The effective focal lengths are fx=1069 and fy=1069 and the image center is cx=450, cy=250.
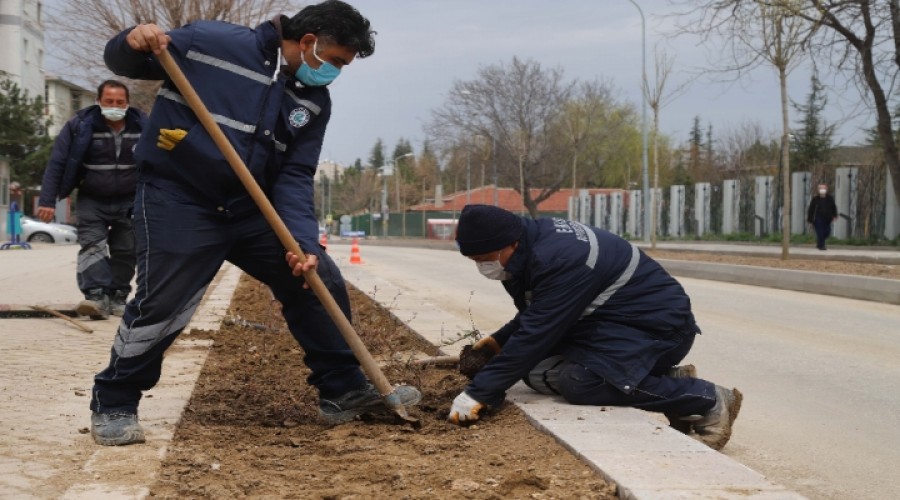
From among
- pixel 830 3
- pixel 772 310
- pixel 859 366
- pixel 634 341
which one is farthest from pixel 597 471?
pixel 830 3

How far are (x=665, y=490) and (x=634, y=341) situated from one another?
5.24ft

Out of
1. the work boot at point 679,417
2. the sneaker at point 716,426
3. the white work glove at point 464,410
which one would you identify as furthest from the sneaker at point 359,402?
the sneaker at point 716,426

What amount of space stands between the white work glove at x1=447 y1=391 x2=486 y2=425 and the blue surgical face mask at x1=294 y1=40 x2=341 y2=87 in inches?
59.0

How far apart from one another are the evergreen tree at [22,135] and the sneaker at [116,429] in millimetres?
43257

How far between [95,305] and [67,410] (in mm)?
4013

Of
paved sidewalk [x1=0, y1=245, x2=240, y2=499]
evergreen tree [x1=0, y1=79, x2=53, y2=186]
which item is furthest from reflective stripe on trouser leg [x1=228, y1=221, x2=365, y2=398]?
evergreen tree [x1=0, y1=79, x2=53, y2=186]

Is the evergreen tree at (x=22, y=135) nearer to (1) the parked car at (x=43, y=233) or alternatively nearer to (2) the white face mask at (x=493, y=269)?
(1) the parked car at (x=43, y=233)

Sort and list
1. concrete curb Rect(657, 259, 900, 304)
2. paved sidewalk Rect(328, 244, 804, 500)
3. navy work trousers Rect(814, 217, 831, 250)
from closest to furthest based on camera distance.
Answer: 1. paved sidewalk Rect(328, 244, 804, 500)
2. concrete curb Rect(657, 259, 900, 304)
3. navy work trousers Rect(814, 217, 831, 250)

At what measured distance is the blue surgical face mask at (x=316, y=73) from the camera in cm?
446

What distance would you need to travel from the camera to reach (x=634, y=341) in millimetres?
4781

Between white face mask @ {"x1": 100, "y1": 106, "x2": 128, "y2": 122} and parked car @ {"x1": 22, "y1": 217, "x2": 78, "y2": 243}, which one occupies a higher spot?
white face mask @ {"x1": 100, "y1": 106, "x2": 128, "y2": 122}

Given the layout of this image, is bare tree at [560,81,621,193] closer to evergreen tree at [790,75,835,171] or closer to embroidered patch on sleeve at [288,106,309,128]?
evergreen tree at [790,75,835,171]

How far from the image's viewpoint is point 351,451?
13.8 feet

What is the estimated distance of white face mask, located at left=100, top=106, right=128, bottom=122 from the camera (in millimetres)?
8742
